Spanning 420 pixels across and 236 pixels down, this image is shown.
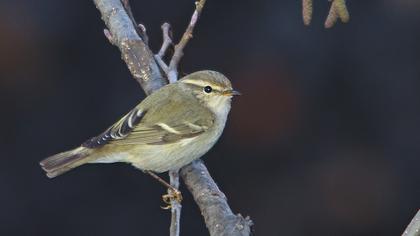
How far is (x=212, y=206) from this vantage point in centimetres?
357

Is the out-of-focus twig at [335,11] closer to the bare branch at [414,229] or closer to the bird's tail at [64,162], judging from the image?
the bare branch at [414,229]

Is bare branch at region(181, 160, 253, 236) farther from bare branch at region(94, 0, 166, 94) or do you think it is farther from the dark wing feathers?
bare branch at region(94, 0, 166, 94)

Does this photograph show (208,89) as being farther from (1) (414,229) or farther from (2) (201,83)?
(1) (414,229)

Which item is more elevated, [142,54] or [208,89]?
[142,54]

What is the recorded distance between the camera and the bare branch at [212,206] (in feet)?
10.7

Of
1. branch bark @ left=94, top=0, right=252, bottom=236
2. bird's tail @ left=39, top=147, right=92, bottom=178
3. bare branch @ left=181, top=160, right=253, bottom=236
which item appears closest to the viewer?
bare branch @ left=181, top=160, right=253, bottom=236

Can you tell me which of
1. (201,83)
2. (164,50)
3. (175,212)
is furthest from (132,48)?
(175,212)

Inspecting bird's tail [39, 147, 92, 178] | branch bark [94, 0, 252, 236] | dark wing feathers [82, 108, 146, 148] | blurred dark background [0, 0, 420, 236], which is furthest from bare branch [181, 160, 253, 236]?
blurred dark background [0, 0, 420, 236]

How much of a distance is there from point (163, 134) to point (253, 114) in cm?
224

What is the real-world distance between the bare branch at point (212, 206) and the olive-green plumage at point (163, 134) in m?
0.15

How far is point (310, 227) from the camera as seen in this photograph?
21.0 feet

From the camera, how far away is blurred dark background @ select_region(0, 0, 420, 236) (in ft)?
20.3

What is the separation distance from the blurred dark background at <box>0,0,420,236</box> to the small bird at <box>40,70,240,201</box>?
1.78 m

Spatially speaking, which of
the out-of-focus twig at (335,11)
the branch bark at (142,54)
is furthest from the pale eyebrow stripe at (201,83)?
the out-of-focus twig at (335,11)
